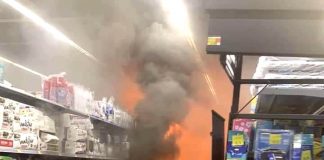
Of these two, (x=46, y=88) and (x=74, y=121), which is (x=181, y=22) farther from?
(x=46, y=88)

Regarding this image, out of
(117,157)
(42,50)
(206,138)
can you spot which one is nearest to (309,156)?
(117,157)

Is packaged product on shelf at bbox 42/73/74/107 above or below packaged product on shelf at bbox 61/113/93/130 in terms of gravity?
above

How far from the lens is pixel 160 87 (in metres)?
7.31

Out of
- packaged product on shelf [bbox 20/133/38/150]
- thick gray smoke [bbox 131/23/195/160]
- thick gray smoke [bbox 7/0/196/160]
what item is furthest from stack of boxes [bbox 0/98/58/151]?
thick gray smoke [bbox 131/23/195/160]

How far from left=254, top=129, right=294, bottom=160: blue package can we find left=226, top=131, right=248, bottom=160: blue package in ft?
0.20

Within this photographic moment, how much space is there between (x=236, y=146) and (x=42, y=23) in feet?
12.2

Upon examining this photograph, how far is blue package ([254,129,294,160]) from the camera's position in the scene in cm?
231

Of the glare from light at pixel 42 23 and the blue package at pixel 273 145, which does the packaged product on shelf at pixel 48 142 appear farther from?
the glare from light at pixel 42 23

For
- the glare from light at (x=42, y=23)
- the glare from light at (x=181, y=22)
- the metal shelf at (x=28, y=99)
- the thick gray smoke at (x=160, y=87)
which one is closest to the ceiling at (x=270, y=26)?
the metal shelf at (x=28, y=99)

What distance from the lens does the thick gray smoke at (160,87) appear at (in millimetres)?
7203

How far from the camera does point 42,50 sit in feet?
18.9

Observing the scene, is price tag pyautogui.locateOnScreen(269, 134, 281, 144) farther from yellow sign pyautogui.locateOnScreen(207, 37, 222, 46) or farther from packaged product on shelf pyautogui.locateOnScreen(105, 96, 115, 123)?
packaged product on shelf pyautogui.locateOnScreen(105, 96, 115, 123)

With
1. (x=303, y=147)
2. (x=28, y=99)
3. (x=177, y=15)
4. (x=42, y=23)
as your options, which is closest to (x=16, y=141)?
(x=28, y=99)

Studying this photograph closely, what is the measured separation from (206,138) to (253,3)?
5324 mm
